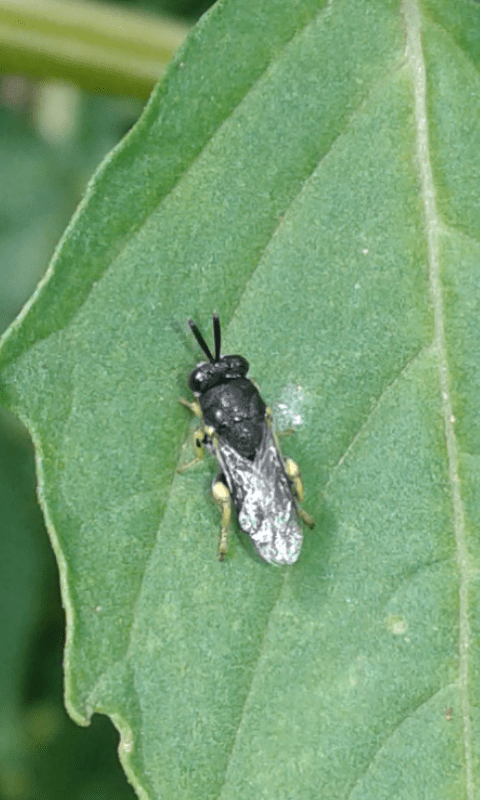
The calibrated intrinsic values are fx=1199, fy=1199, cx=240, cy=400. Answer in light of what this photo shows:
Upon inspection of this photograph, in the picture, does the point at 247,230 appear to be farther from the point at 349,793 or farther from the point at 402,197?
the point at 349,793

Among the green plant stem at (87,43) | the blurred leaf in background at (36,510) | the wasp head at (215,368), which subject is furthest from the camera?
the blurred leaf in background at (36,510)

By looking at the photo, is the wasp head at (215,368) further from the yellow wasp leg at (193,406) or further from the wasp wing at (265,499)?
the wasp wing at (265,499)

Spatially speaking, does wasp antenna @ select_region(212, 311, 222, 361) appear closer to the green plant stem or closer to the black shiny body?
the black shiny body

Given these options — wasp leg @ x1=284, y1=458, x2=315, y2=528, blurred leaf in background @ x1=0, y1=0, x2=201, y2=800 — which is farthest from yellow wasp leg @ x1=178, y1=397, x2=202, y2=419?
blurred leaf in background @ x1=0, y1=0, x2=201, y2=800

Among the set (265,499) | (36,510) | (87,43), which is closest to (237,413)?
(265,499)

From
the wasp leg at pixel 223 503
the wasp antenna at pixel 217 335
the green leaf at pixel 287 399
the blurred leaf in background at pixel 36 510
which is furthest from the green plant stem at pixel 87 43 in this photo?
the wasp leg at pixel 223 503

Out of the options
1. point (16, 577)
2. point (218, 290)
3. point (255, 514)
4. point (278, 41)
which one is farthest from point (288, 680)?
point (16, 577)

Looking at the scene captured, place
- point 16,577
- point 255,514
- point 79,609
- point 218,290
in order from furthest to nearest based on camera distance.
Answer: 1. point 16,577
2. point 255,514
3. point 218,290
4. point 79,609
